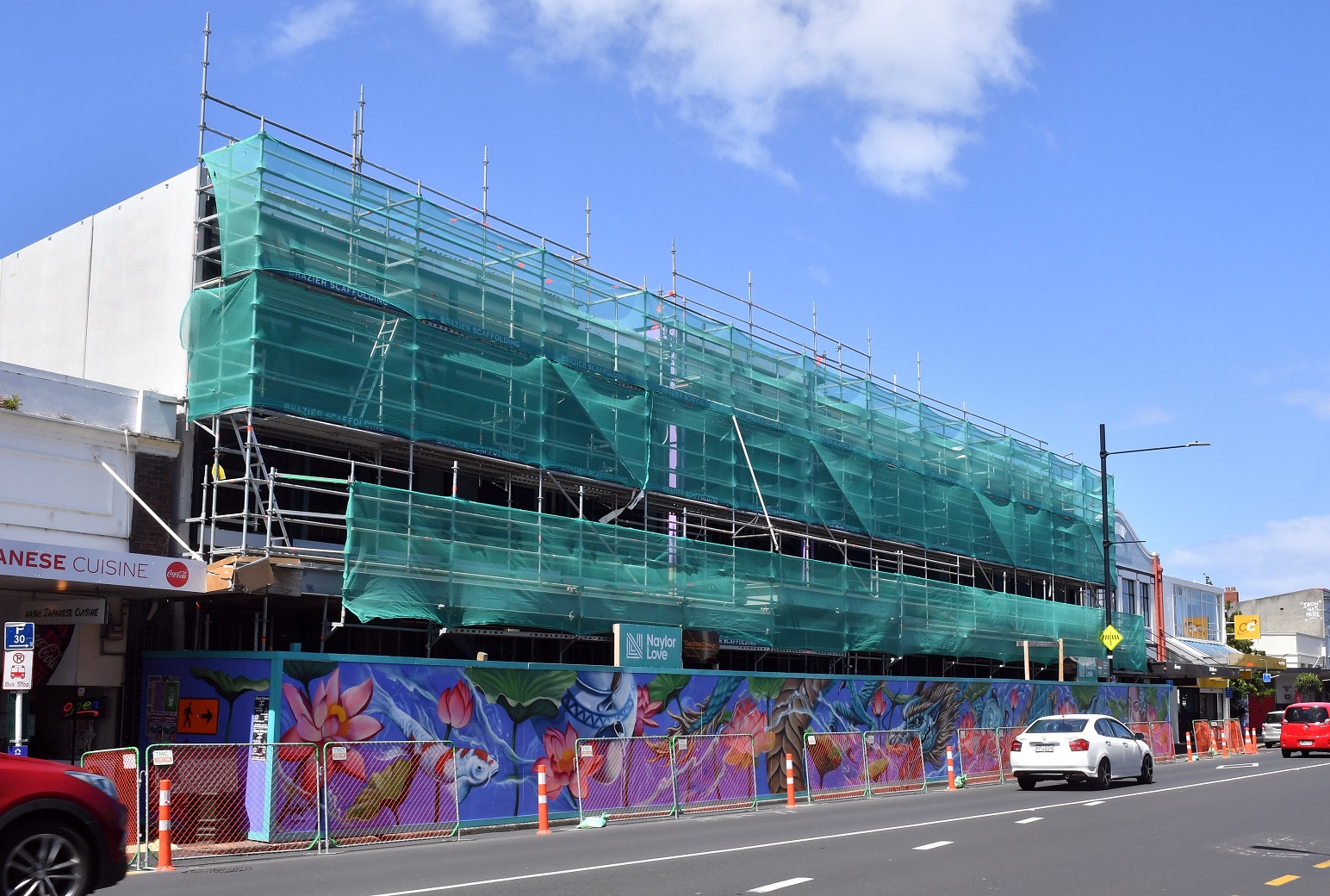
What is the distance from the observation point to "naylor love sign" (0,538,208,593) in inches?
612

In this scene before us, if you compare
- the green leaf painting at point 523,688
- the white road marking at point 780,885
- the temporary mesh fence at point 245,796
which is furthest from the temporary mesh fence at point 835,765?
the white road marking at point 780,885

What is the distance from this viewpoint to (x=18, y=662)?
47.2 feet

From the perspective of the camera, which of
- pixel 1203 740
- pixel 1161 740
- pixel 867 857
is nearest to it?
pixel 867 857

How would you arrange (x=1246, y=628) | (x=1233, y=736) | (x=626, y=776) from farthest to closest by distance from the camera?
1. (x=1246, y=628)
2. (x=1233, y=736)
3. (x=626, y=776)

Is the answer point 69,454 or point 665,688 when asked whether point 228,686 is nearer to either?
point 69,454

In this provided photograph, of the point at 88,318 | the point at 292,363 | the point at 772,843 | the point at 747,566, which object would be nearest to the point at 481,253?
the point at 292,363

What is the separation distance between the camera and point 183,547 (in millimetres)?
18859

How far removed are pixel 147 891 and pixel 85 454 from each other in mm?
8746

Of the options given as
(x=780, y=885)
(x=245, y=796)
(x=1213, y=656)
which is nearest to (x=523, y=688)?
(x=245, y=796)

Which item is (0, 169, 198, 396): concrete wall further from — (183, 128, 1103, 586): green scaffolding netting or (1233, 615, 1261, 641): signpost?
(1233, 615, 1261, 641): signpost

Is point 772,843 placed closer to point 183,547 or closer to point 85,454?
point 183,547

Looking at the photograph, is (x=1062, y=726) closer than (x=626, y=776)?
No

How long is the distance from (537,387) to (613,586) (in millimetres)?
3998

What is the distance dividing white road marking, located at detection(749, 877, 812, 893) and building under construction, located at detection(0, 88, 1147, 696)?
9.37 metres
